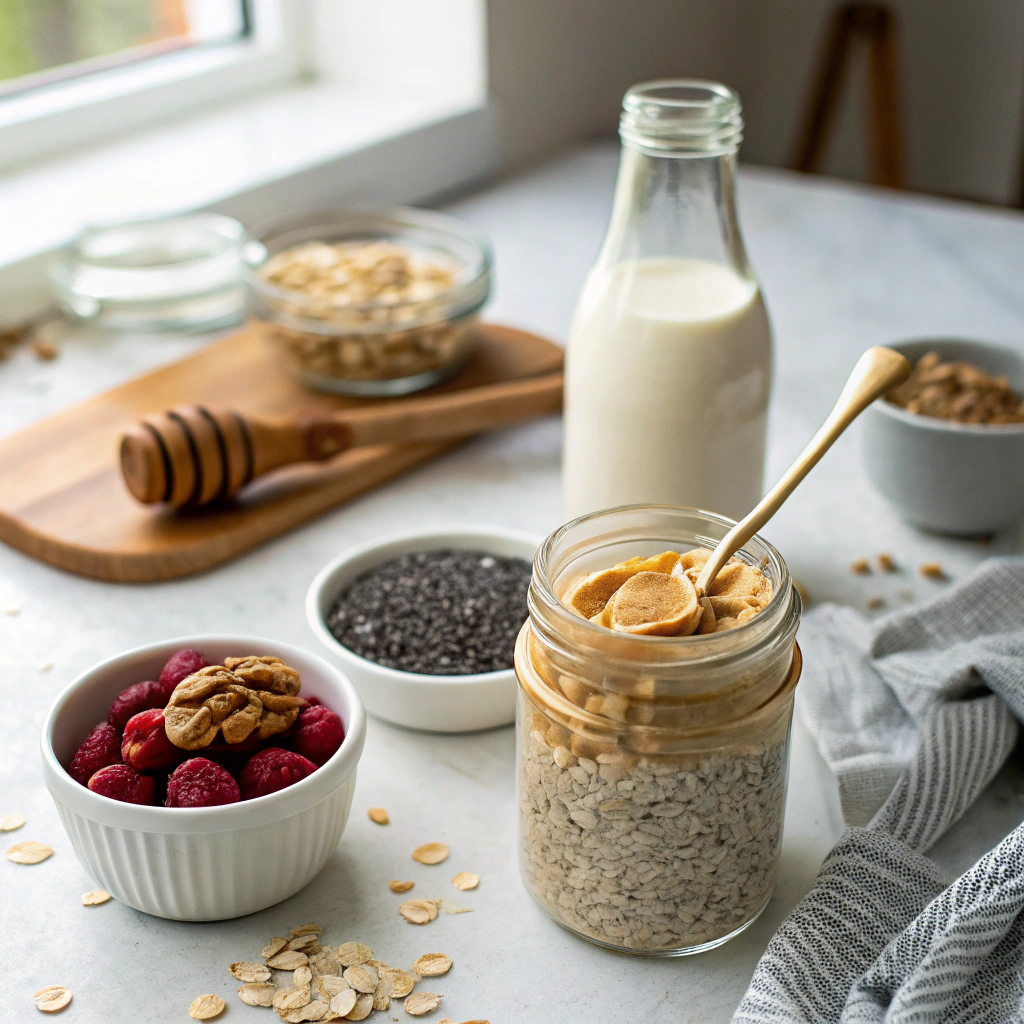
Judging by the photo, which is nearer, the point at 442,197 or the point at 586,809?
the point at 586,809

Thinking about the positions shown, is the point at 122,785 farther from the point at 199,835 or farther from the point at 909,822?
the point at 909,822

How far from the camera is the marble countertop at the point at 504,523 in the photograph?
0.64 meters

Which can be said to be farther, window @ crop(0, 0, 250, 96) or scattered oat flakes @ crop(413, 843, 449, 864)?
window @ crop(0, 0, 250, 96)

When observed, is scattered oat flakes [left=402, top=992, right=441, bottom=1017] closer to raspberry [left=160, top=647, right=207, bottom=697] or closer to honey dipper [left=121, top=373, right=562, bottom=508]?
raspberry [left=160, top=647, right=207, bottom=697]

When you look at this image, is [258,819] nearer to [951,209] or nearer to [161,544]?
[161,544]

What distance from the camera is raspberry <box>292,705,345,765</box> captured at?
67 cm

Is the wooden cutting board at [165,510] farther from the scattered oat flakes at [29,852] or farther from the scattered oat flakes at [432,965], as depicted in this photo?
the scattered oat flakes at [432,965]

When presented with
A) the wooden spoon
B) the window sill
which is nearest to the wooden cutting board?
the window sill

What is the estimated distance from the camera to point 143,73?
70.4 inches

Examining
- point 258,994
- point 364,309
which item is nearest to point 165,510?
point 364,309

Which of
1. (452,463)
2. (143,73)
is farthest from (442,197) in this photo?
(452,463)

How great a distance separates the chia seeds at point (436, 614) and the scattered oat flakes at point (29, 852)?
0.23 meters

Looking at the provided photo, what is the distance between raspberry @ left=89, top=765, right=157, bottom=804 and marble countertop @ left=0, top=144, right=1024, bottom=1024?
91mm

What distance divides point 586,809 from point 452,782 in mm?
192
